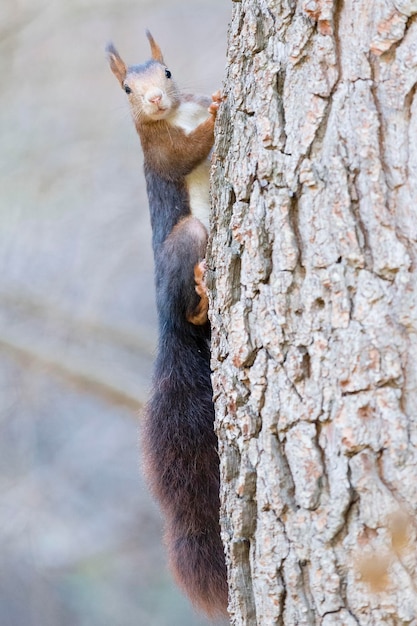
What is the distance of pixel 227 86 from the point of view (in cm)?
185

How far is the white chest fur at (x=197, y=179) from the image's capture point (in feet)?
8.57

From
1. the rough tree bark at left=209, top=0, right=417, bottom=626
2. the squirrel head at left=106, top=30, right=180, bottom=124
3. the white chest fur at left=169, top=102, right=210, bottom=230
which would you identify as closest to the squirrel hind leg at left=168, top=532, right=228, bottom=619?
the rough tree bark at left=209, top=0, right=417, bottom=626

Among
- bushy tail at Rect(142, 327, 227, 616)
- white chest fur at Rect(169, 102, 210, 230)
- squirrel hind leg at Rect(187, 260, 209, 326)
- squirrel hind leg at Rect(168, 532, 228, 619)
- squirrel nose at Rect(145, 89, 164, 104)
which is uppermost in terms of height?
squirrel nose at Rect(145, 89, 164, 104)

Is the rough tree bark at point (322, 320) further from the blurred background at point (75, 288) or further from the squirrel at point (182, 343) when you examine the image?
the blurred background at point (75, 288)

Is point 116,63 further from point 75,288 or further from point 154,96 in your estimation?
point 75,288

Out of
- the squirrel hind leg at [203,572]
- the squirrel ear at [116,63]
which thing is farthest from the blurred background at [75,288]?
the squirrel hind leg at [203,572]

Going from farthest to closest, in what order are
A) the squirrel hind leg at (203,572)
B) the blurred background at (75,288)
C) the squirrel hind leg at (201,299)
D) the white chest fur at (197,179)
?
the blurred background at (75,288)
the white chest fur at (197,179)
the squirrel hind leg at (201,299)
the squirrel hind leg at (203,572)

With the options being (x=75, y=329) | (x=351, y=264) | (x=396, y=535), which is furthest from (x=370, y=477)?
(x=75, y=329)

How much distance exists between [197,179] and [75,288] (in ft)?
8.97

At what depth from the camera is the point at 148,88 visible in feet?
8.98

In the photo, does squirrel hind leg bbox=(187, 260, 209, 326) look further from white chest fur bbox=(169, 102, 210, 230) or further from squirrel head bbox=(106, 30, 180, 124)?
squirrel head bbox=(106, 30, 180, 124)

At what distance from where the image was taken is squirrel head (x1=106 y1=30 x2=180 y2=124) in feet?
8.82

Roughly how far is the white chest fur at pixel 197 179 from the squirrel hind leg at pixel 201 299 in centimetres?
16

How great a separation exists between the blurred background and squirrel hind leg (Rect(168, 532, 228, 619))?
2.79 m
